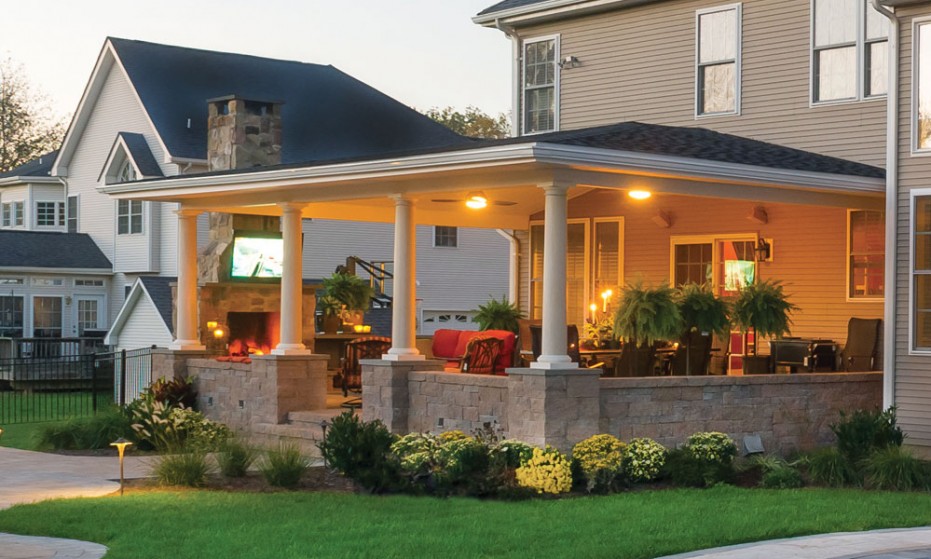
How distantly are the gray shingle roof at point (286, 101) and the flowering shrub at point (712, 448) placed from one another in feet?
71.9

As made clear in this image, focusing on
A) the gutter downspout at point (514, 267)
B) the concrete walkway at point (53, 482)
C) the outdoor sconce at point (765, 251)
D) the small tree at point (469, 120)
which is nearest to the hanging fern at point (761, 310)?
the outdoor sconce at point (765, 251)

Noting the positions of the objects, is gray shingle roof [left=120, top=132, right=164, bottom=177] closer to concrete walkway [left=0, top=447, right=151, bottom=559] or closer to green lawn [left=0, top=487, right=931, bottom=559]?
concrete walkway [left=0, top=447, right=151, bottom=559]

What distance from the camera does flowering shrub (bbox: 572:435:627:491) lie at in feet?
44.1

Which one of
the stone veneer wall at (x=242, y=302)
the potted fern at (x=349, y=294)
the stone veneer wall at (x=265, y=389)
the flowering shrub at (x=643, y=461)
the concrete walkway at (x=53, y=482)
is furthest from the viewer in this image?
the potted fern at (x=349, y=294)

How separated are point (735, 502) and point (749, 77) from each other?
359 inches

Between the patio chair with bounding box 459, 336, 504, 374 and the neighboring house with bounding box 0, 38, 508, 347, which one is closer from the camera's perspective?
the patio chair with bounding box 459, 336, 504, 374

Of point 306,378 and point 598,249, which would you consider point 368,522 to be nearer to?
point 306,378

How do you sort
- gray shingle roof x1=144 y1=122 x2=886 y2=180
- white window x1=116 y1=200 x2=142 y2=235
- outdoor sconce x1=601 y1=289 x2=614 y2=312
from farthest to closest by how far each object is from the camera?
white window x1=116 y1=200 x2=142 y2=235 < outdoor sconce x1=601 y1=289 x2=614 y2=312 < gray shingle roof x1=144 y1=122 x2=886 y2=180

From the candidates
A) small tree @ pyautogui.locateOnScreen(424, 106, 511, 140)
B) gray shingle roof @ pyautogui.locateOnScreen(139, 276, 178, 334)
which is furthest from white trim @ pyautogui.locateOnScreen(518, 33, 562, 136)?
small tree @ pyautogui.locateOnScreen(424, 106, 511, 140)

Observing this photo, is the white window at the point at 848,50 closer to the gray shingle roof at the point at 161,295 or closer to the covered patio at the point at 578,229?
the covered patio at the point at 578,229

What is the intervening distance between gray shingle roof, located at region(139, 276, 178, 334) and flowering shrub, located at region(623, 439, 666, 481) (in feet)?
57.4

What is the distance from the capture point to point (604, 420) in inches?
575

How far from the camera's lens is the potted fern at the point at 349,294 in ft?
76.4

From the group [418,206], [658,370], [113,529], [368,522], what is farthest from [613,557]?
[418,206]
